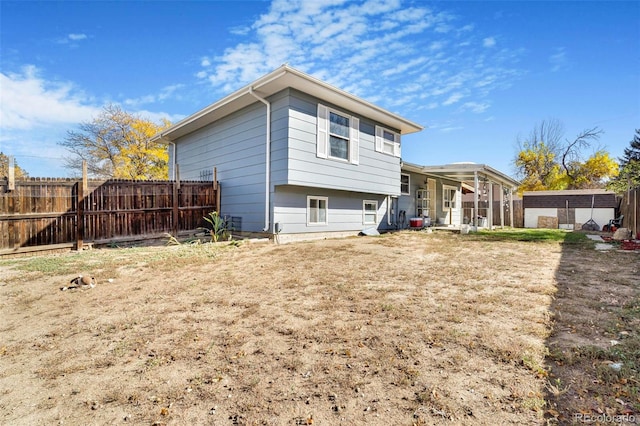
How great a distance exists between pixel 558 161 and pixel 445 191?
18.1m

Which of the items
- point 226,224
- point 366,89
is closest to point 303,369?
point 226,224

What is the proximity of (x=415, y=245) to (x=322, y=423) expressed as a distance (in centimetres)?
738

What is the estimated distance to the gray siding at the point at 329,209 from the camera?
347 inches

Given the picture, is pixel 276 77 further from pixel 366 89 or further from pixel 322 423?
pixel 322 423

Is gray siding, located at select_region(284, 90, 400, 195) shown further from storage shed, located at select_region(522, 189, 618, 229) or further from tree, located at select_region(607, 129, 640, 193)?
storage shed, located at select_region(522, 189, 618, 229)

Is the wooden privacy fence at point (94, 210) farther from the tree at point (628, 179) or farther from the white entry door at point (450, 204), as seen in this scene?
the tree at point (628, 179)

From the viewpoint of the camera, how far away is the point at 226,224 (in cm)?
1002

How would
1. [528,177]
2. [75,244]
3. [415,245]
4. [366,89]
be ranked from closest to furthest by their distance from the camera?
[75,244]
[415,245]
[366,89]
[528,177]

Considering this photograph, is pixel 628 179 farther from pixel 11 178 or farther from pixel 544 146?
pixel 544 146

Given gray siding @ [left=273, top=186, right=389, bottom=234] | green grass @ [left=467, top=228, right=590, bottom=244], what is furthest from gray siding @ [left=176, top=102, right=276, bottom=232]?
green grass @ [left=467, top=228, right=590, bottom=244]

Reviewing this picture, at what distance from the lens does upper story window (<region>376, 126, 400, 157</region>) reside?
11062mm

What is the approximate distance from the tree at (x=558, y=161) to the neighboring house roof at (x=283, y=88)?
22.2 meters

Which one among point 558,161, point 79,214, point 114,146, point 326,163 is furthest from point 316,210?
point 558,161

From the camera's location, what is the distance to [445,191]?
57.2 feet
